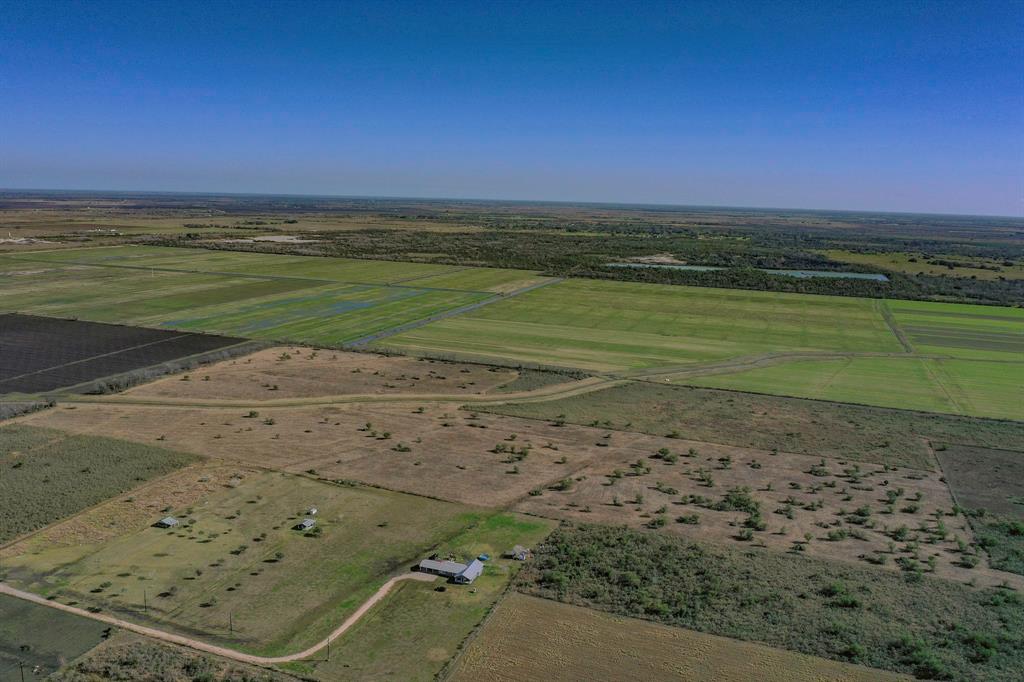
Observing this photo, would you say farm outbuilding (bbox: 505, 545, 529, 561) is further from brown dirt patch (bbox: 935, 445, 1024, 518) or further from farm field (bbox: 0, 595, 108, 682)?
brown dirt patch (bbox: 935, 445, 1024, 518)

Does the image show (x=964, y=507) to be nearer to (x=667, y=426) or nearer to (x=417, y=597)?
(x=667, y=426)

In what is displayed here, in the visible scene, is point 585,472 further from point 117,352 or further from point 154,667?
point 117,352

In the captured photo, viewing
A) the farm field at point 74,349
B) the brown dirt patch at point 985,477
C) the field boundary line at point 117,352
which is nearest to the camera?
the brown dirt patch at point 985,477

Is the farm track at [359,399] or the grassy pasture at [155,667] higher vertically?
the farm track at [359,399]

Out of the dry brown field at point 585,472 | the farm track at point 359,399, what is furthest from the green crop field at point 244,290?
the dry brown field at point 585,472

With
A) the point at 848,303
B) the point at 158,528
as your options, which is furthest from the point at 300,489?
the point at 848,303

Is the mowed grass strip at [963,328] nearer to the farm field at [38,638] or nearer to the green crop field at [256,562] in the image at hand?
the green crop field at [256,562]
